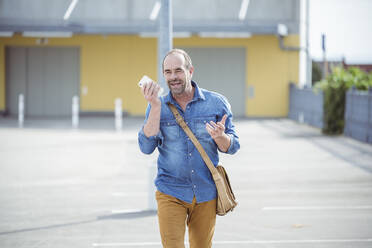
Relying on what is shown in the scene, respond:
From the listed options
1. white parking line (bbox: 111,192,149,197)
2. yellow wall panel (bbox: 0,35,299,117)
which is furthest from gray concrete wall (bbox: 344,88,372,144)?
yellow wall panel (bbox: 0,35,299,117)

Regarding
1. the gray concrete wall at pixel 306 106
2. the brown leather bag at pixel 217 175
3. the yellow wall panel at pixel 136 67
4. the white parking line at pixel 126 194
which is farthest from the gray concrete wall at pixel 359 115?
the brown leather bag at pixel 217 175

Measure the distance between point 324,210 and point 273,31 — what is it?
19445mm

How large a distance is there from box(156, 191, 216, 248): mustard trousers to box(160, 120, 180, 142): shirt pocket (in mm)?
391

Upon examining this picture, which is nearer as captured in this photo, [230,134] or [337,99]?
[230,134]

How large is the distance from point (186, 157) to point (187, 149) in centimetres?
5

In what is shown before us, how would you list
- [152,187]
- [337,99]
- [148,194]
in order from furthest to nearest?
[337,99]
[148,194]
[152,187]

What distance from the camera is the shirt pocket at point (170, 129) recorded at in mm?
4453

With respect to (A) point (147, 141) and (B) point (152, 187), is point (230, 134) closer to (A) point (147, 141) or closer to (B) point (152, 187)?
(A) point (147, 141)

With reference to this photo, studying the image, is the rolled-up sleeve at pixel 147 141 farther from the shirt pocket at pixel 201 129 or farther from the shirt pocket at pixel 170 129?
the shirt pocket at pixel 201 129

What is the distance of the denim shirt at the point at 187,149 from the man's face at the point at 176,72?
155mm

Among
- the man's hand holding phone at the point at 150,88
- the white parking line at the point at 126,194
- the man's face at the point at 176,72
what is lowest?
the white parking line at the point at 126,194

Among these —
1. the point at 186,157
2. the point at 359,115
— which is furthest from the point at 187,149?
the point at 359,115

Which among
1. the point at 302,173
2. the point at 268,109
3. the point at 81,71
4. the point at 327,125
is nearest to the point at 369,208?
the point at 302,173

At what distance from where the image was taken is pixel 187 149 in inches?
175
